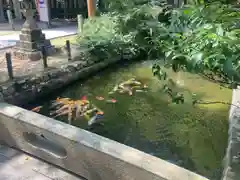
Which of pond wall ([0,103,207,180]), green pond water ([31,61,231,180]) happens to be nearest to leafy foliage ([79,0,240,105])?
pond wall ([0,103,207,180])

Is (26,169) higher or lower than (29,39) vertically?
lower

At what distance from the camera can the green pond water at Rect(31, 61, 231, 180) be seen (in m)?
3.65

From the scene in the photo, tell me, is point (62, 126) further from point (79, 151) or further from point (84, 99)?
point (84, 99)

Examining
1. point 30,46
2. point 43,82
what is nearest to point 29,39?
point 30,46

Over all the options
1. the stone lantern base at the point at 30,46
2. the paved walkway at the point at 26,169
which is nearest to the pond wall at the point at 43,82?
the stone lantern base at the point at 30,46

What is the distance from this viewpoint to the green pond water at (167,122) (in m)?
3.65

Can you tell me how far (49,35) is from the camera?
31.8 feet

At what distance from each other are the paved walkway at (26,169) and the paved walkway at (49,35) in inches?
217

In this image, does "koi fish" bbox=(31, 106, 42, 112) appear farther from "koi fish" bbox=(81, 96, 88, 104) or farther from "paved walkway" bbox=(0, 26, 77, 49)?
"paved walkway" bbox=(0, 26, 77, 49)

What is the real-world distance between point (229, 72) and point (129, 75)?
17.3 feet

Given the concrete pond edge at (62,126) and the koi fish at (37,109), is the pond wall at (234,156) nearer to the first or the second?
the concrete pond edge at (62,126)

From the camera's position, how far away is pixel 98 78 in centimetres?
636

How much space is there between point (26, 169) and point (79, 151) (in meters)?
0.70

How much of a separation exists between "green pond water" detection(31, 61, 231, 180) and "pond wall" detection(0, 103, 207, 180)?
1.19 meters
